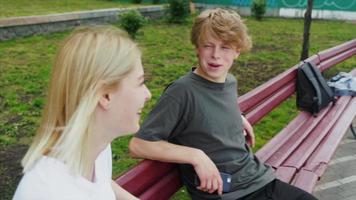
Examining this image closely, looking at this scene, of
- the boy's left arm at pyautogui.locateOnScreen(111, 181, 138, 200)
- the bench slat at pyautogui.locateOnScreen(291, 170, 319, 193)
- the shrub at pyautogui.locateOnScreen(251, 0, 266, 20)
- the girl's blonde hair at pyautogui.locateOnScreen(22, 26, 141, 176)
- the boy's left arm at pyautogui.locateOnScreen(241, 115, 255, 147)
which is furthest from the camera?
the shrub at pyautogui.locateOnScreen(251, 0, 266, 20)

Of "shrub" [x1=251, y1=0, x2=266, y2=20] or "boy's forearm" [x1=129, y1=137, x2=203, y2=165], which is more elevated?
"boy's forearm" [x1=129, y1=137, x2=203, y2=165]

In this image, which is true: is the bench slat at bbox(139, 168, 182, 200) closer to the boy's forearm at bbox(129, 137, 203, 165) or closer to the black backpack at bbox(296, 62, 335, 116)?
the boy's forearm at bbox(129, 137, 203, 165)

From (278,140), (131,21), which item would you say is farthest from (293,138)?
(131,21)

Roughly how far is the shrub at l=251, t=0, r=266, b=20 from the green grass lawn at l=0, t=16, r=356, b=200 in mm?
1520

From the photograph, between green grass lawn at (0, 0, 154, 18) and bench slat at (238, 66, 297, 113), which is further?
green grass lawn at (0, 0, 154, 18)

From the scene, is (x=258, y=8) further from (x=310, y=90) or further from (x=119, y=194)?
(x=119, y=194)

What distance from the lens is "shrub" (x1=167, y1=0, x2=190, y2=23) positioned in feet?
45.3

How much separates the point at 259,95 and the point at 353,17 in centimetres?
1485

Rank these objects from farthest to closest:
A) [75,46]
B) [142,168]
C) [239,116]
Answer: [239,116] → [142,168] → [75,46]

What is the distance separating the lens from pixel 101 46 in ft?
4.94

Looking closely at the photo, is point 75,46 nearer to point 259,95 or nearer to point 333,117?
point 259,95

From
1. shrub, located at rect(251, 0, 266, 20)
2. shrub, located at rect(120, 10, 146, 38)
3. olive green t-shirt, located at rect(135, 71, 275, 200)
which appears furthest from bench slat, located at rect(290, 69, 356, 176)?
shrub, located at rect(251, 0, 266, 20)

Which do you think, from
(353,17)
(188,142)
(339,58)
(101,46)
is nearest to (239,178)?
(188,142)

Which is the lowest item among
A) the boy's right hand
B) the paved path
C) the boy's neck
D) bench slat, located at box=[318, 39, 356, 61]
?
the paved path
